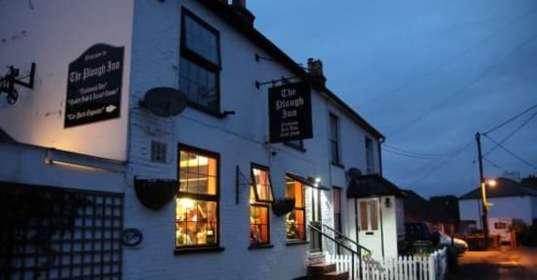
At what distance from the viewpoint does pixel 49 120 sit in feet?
28.1

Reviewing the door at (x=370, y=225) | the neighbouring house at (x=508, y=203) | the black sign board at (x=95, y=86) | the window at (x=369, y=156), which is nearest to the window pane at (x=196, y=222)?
the black sign board at (x=95, y=86)

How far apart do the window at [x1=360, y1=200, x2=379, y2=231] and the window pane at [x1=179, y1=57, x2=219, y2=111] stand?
30.7 ft

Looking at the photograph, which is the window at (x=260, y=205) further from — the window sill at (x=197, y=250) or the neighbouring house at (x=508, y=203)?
the neighbouring house at (x=508, y=203)

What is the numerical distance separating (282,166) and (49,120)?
6157mm

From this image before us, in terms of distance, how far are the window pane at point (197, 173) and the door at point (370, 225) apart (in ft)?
30.1

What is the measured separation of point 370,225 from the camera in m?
17.4

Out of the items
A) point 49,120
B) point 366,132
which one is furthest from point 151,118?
point 366,132

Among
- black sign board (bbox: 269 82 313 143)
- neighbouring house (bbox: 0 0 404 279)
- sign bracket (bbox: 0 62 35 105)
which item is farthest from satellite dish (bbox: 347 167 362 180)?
sign bracket (bbox: 0 62 35 105)

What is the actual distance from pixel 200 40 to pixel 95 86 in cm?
271

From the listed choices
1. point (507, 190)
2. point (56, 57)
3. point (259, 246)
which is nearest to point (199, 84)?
point (56, 57)

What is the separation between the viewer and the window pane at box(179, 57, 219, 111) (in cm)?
944

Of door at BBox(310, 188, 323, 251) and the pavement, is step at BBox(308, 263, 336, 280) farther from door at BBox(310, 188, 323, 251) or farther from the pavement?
the pavement

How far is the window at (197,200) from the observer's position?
8891 mm

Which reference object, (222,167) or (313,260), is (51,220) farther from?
(313,260)
